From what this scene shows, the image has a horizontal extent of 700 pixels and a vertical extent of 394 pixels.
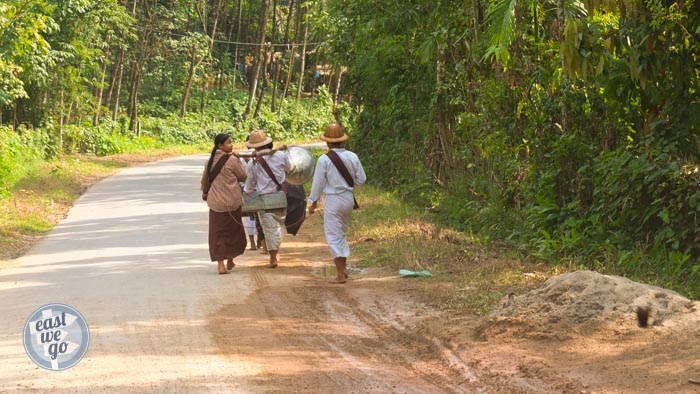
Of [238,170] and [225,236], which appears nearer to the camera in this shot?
A: [225,236]

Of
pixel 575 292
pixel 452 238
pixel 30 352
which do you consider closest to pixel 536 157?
pixel 452 238

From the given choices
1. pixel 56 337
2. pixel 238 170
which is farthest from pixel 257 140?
pixel 56 337

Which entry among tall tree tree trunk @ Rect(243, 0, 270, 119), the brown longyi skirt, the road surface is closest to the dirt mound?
the road surface

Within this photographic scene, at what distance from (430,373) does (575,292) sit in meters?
1.66

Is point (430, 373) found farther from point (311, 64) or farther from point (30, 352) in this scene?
point (311, 64)

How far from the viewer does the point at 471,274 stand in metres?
10.1

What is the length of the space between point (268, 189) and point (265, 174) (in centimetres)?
20

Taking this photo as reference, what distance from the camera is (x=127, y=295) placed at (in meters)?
9.48

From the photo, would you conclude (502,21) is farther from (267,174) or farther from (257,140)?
(257,140)

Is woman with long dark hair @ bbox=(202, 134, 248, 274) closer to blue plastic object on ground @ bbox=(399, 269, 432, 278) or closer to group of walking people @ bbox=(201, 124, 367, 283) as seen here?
group of walking people @ bbox=(201, 124, 367, 283)

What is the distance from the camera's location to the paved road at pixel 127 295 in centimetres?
653

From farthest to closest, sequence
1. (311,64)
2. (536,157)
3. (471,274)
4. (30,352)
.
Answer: (311,64), (536,157), (471,274), (30,352)

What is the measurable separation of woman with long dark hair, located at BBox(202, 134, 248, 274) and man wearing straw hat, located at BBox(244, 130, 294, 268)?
0.52 m

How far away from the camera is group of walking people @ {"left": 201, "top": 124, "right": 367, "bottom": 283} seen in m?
10.4
